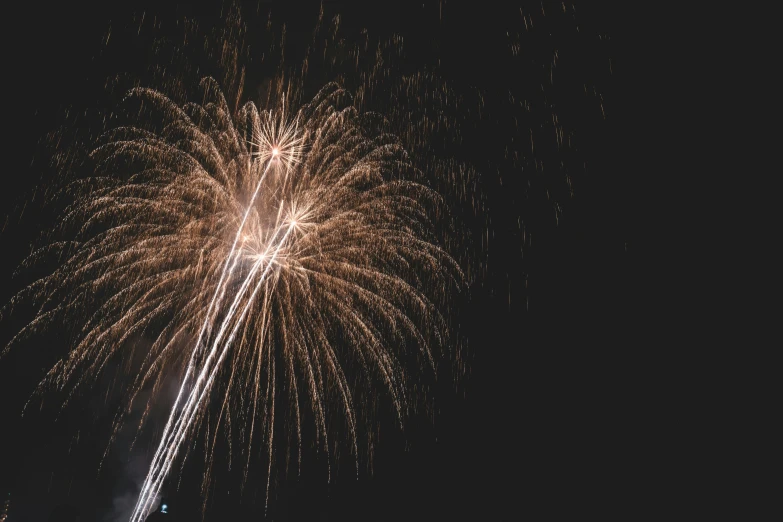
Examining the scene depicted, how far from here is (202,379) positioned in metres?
12.3

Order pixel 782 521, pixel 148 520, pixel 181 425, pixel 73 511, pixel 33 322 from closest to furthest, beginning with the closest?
pixel 73 511
pixel 148 520
pixel 33 322
pixel 181 425
pixel 782 521

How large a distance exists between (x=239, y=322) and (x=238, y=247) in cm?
190

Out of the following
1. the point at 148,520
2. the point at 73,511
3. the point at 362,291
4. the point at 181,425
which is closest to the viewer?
the point at 73,511

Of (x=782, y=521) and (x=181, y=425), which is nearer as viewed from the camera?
(x=181, y=425)

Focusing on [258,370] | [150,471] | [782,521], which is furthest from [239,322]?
[782,521]

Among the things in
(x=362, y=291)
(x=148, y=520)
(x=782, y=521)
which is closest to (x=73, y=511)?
(x=148, y=520)

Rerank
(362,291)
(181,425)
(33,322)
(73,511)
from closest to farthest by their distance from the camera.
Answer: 1. (73,511)
2. (33,322)
3. (181,425)
4. (362,291)

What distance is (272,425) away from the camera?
1184cm

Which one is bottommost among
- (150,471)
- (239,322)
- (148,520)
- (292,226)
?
(148,520)

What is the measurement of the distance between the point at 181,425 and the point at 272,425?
227 cm

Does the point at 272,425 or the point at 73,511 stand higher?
the point at 272,425

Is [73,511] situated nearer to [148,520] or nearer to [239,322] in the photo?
[148,520]

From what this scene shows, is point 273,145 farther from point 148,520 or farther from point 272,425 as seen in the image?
point 148,520

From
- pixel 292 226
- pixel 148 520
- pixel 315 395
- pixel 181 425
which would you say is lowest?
pixel 148 520
